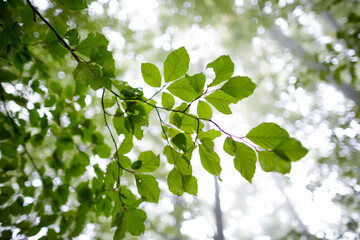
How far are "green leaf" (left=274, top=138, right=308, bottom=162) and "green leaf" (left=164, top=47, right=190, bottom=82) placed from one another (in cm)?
21

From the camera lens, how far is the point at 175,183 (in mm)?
393

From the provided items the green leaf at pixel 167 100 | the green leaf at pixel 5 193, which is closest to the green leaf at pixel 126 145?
the green leaf at pixel 167 100

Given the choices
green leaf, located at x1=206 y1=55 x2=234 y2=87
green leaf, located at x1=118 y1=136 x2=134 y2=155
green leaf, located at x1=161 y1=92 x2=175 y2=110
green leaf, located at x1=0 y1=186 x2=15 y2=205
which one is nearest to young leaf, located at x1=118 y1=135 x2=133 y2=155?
green leaf, located at x1=118 y1=136 x2=134 y2=155

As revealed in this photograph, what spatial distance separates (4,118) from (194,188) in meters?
0.66

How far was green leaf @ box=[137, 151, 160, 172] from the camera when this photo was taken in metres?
0.44

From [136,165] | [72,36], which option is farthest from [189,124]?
[72,36]

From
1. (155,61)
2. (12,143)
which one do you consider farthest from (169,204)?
(12,143)

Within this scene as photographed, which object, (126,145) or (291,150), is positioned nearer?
(291,150)

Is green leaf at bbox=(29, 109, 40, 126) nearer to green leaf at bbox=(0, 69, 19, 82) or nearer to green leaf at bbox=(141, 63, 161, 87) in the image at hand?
green leaf at bbox=(0, 69, 19, 82)

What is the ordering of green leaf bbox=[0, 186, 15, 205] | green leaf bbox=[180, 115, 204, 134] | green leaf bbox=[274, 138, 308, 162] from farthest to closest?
green leaf bbox=[0, 186, 15, 205], green leaf bbox=[180, 115, 204, 134], green leaf bbox=[274, 138, 308, 162]

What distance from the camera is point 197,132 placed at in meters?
0.38

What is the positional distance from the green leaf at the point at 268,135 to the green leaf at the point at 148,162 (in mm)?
215

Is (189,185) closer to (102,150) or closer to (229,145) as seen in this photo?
(229,145)

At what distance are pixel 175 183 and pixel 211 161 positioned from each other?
3.4 inches
